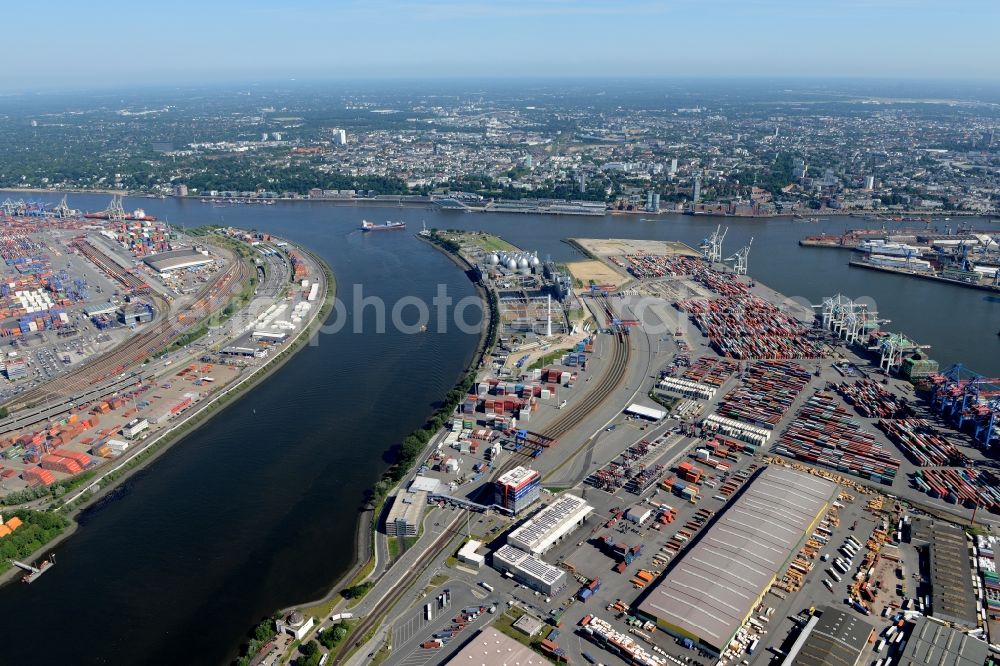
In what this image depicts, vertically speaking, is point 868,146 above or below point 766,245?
above

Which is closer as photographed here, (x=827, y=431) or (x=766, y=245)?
(x=827, y=431)

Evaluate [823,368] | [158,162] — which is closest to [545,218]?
[823,368]

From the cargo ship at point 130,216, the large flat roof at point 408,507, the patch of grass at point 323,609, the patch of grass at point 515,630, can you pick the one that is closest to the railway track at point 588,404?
Result: the large flat roof at point 408,507

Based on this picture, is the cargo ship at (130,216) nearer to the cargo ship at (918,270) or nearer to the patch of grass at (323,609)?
the patch of grass at (323,609)

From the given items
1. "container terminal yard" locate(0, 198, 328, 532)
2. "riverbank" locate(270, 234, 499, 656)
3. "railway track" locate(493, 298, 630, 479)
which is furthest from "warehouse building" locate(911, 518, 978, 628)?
"container terminal yard" locate(0, 198, 328, 532)

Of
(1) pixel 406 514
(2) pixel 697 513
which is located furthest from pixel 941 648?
(1) pixel 406 514

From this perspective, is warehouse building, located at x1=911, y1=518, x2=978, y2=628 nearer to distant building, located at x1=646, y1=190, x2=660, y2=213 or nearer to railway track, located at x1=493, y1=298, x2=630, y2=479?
railway track, located at x1=493, y1=298, x2=630, y2=479

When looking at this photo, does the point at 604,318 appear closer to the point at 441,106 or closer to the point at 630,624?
the point at 630,624
